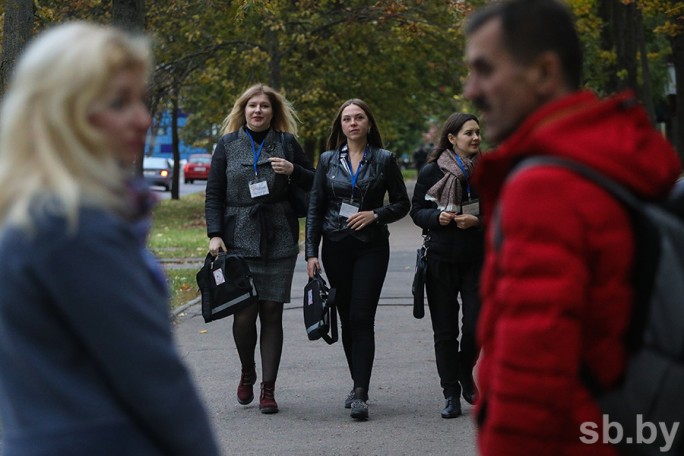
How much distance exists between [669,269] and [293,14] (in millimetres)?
25067

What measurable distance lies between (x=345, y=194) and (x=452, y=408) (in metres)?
1.46

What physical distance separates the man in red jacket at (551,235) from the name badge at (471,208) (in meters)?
4.84

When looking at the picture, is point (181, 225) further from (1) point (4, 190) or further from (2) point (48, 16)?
(1) point (4, 190)

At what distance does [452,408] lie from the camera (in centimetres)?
748

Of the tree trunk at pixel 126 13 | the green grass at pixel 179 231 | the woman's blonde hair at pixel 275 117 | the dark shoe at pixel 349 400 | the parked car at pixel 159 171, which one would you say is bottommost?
the parked car at pixel 159 171

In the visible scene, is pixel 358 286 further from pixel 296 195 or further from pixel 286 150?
pixel 286 150

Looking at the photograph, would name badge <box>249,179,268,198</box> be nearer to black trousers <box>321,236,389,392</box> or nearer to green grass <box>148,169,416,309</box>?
black trousers <box>321,236,389,392</box>

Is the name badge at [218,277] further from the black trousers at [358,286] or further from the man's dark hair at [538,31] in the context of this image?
the man's dark hair at [538,31]

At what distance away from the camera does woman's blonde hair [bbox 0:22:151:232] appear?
2312 mm

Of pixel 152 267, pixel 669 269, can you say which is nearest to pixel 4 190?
pixel 152 267

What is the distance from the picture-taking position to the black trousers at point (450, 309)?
755 centimetres

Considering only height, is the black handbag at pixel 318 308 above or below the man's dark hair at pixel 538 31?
below

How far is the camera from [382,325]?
38.0 feet

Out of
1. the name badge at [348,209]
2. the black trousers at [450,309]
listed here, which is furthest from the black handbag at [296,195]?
the black trousers at [450,309]
